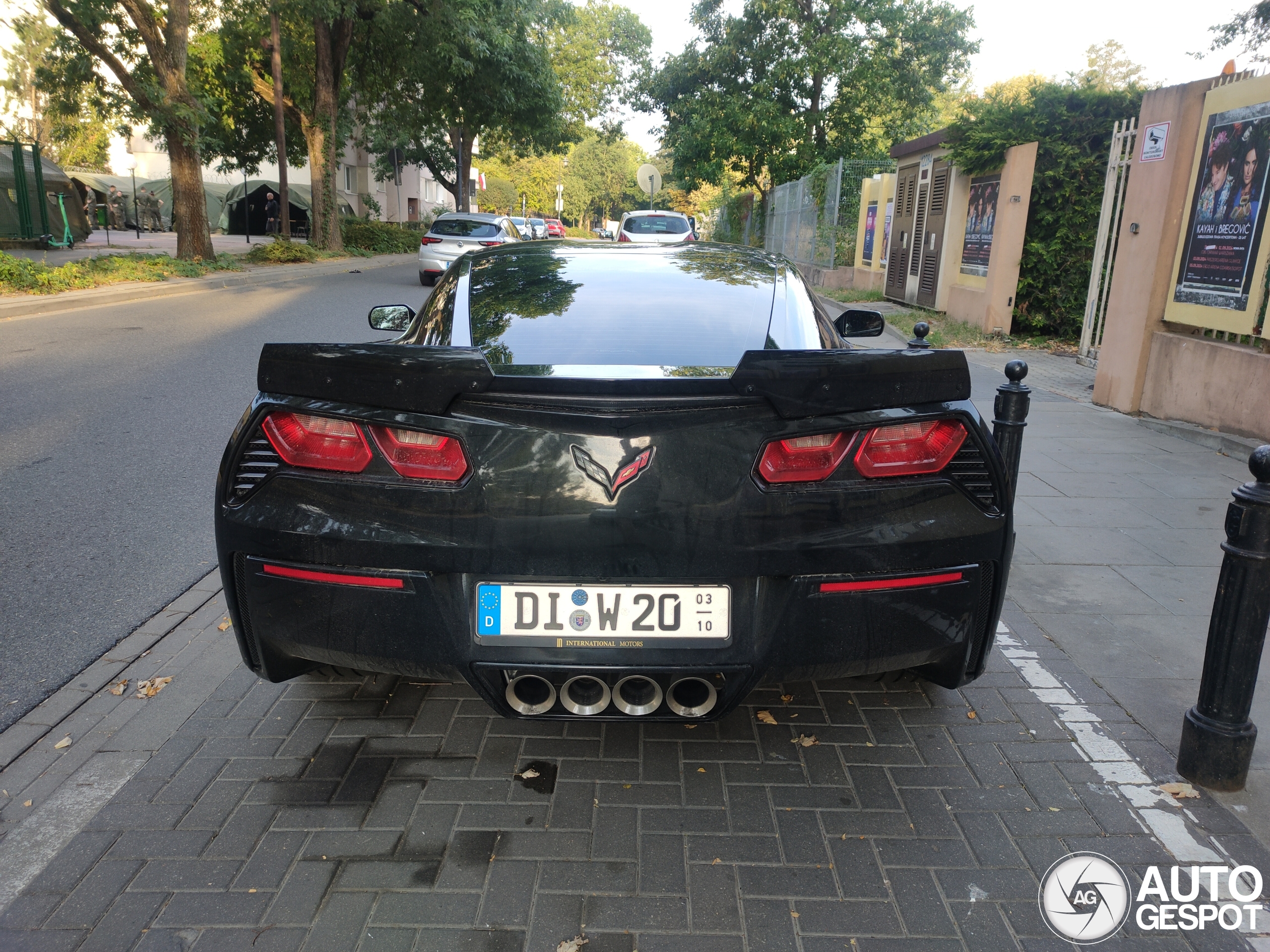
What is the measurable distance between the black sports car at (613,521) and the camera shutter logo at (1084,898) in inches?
22.9

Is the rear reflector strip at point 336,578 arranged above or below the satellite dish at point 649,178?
below

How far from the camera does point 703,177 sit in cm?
3328

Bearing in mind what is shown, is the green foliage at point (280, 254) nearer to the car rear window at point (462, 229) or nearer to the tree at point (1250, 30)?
the car rear window at point (462, 229)

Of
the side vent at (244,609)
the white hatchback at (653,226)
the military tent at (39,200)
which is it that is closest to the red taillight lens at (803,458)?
the side vent at (244,609)

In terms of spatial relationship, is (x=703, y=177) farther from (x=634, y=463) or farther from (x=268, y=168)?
(x=634, y=463)

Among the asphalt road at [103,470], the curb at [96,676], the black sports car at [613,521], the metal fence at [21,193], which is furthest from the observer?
the metal fence at [21,193]

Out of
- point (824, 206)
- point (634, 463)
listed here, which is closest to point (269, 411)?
point (634, 463)

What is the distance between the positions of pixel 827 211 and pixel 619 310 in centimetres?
2089

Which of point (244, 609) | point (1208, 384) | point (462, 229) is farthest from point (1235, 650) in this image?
point (462, 229)

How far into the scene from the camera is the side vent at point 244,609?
252cm

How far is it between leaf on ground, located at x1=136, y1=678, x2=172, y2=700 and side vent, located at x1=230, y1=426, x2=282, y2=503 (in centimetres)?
117

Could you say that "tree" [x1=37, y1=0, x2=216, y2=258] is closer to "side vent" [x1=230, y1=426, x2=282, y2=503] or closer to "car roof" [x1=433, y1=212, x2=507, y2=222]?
"car roof" [x1=433, y1=212, x2=507, y2=222]

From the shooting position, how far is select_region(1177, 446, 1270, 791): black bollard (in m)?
2.59

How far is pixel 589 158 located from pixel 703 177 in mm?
84765
